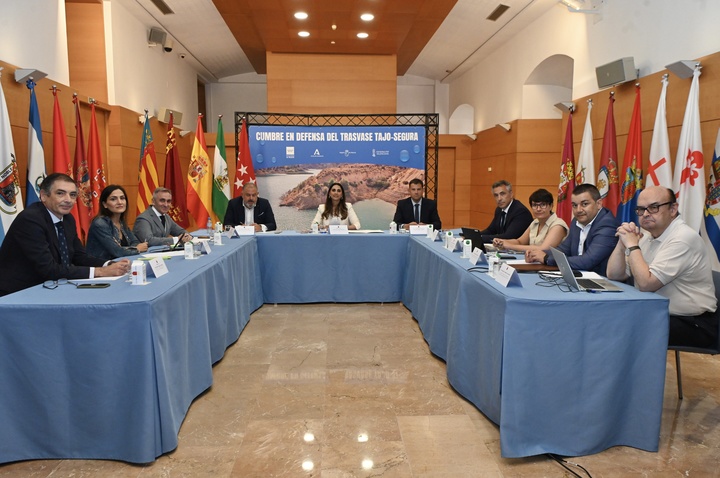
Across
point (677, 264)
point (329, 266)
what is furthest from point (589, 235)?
point (329, 266)

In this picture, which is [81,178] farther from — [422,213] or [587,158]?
[587,158]

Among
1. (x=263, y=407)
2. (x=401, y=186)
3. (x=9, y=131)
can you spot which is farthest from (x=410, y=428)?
(x=401, y=186)

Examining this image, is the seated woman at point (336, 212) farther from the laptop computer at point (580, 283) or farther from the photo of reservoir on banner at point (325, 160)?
the laptop computer at point (580, 283)

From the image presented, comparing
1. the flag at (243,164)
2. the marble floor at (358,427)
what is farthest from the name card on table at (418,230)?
the flag at (243,164)

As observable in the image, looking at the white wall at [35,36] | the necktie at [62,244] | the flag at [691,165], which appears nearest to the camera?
the necktie at [62,244]

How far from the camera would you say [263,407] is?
2.53 m

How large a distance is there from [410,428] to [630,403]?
3.09 ft

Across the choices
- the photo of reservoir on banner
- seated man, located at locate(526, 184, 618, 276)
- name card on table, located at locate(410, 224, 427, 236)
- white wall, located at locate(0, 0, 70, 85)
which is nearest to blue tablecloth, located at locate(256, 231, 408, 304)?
name card on table, located at locate(410, 224, 427, 236)

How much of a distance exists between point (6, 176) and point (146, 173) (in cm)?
263

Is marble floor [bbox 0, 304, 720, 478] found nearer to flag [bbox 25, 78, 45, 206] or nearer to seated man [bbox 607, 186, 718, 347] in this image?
seated man [bbox 607, 186, 718, 347]

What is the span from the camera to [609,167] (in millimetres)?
4926

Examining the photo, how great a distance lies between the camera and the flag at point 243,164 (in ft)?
22.2

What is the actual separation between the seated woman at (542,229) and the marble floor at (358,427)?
1.03m

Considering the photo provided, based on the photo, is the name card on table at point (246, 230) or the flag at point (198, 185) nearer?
the name card on table at point (246, 230)
